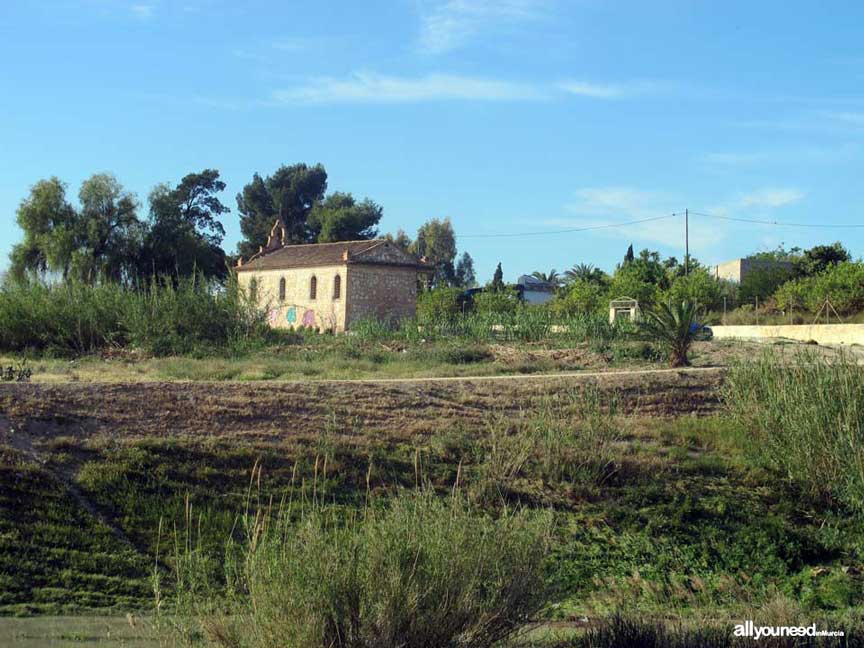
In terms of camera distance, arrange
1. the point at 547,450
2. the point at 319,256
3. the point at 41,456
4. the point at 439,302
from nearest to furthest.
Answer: the point at 41,456 < the point at 547,450 < the point at 319,256 < the point at 439,302

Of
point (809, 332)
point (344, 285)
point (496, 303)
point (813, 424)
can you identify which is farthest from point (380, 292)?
point (813, 424)

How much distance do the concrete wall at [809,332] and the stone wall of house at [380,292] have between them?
16.3 metres

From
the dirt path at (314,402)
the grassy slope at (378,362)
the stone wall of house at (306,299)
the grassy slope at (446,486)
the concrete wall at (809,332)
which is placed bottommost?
the grassy slope at (446,486)

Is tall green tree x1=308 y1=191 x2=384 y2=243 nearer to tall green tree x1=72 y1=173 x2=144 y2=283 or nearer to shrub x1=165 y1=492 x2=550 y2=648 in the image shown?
tall green tree x1=72 y1=173 x2=144 y2=283

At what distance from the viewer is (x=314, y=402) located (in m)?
18.2

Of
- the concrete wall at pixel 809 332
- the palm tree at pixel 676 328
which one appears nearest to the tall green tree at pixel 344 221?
the concrete wall at pixel 809 332

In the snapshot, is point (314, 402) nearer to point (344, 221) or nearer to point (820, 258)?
point (820, 258)

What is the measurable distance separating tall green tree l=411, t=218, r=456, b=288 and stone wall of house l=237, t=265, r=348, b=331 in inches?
1654

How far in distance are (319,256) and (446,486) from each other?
3631 cm

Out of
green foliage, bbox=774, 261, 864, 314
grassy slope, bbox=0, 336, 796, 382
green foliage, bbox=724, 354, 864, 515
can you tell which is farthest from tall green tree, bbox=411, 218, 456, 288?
green foliage, bbox=724, 354, 864, 515

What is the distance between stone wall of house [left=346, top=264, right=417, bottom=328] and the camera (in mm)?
48031

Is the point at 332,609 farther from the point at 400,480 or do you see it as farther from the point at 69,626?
the point at 400,480

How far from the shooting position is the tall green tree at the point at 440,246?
95562 millimetres

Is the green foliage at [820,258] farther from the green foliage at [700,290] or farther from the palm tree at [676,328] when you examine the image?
the palm tree at [676,328]
